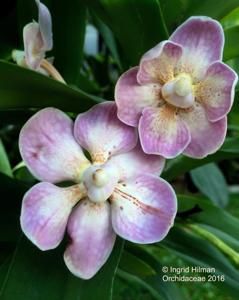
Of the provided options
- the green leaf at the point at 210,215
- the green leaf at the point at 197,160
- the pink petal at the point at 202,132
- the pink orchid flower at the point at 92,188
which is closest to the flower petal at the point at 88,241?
the pink orchid flower at the point at 92,188

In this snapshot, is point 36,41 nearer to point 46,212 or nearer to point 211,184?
point 46,212

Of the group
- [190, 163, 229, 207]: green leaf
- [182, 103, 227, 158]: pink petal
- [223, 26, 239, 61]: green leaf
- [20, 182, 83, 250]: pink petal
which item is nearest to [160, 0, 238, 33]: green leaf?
[223, 26, 239, 61]: green leaf

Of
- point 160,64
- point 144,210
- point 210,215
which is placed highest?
point 160,64

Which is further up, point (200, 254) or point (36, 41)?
point (36, 41)

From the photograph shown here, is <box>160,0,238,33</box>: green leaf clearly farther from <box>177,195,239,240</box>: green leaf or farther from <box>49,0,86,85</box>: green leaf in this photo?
<box>177,195,239,240</box>: green leaf

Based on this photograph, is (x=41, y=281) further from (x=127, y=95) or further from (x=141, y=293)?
(x=141, y=293)

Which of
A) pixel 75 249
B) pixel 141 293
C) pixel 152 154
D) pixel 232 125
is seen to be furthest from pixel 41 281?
pixel 141 293

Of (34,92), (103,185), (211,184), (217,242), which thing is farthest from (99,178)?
(211,184)
